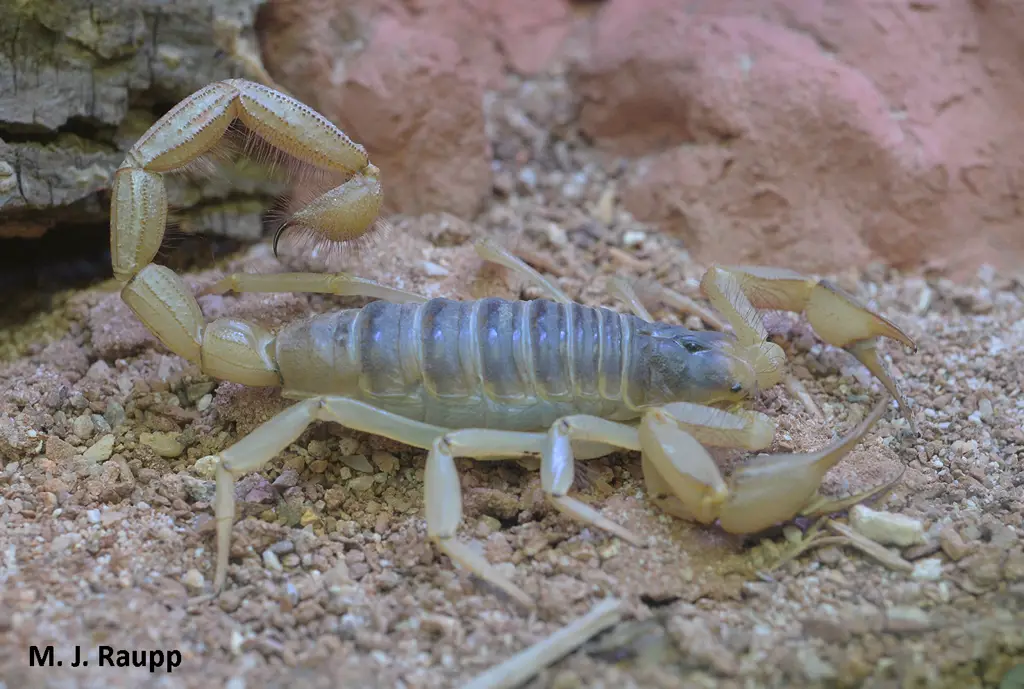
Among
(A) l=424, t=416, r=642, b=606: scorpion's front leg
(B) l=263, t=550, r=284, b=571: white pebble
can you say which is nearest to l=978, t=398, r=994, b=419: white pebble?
(A) l=424, t=416, r=642, b=606: scorpion's front leg

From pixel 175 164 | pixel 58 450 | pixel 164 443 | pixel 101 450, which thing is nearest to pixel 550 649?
pixel 164 443

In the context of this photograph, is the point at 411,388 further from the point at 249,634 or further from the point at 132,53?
the point at 132,53

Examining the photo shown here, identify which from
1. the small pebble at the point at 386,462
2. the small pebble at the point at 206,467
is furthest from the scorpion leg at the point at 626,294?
the small pebble at the point at 206,467

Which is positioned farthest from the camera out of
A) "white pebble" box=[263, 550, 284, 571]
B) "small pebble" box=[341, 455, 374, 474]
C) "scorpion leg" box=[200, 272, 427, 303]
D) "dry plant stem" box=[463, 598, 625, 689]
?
"scorpion leg" box=[200, 272, 427, 303]

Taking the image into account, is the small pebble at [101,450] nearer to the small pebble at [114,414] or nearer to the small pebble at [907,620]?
the small pebble at [114,414]

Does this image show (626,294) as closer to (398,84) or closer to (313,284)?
(313,284)

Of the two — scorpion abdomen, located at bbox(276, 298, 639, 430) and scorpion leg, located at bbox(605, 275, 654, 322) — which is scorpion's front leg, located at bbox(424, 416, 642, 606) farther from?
scorpion leg, located at bbox(605, 275, 654, 322)

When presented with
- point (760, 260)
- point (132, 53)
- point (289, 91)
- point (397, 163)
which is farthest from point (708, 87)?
point (132, 53)
